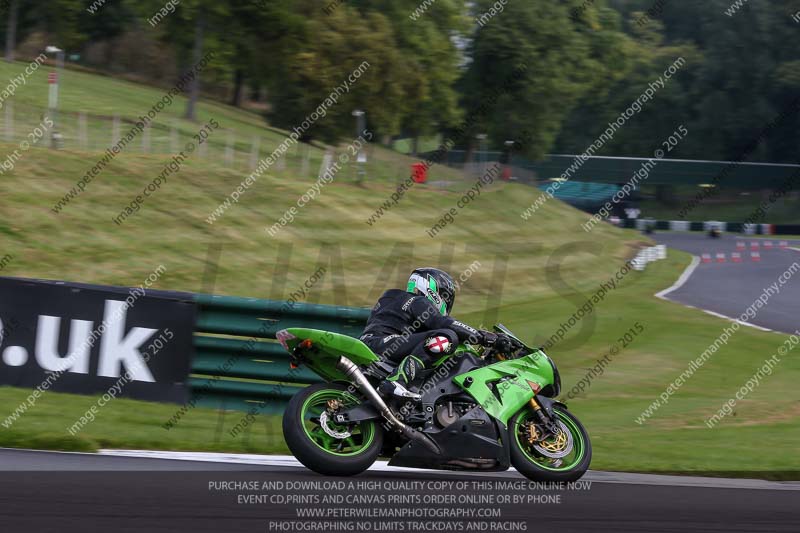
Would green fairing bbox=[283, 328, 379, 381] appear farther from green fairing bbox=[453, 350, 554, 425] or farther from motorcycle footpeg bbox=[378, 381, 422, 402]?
green fairing bbox=[453, 350, 554, 425]

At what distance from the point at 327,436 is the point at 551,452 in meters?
1.71

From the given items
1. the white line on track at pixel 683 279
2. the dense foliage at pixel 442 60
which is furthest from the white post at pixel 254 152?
the white line on track at pixel 683 279

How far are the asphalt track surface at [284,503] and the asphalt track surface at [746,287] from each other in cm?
1414

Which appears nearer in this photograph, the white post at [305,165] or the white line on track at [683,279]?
the white line on track at [683,279]

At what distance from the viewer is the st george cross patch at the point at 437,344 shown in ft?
25.1

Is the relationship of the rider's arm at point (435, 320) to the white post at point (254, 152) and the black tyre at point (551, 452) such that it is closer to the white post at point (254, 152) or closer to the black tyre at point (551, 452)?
the black tyre at point (551, 452)

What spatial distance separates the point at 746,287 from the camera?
27766 mm

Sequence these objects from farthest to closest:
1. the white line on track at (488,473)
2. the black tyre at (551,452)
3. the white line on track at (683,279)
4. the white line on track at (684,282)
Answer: the white line on track at (683,279), the white line on track at (684,282), the white line on track at (488,473), the black tyre at (551,452)

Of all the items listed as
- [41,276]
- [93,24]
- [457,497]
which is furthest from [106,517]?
[93,24]

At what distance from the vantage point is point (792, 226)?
2167 inches

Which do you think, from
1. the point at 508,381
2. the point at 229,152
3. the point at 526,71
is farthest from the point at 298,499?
the point at 526,71

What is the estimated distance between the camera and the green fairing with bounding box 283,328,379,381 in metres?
7.28

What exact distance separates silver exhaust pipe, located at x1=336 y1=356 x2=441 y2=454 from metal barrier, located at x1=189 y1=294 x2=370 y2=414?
2772 millimetres

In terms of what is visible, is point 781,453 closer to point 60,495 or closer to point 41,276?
point 60,495
